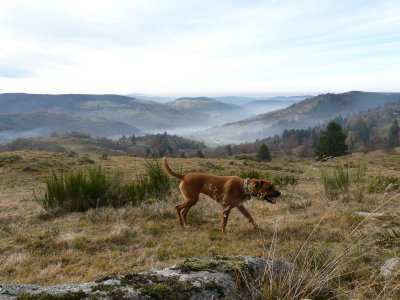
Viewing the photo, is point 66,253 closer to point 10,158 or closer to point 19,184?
point 19,184

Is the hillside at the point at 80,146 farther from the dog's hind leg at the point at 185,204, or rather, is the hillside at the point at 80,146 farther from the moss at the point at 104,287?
the moss at the point at 104,287

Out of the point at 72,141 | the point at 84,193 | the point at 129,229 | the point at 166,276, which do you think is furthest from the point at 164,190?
the point at 72,141

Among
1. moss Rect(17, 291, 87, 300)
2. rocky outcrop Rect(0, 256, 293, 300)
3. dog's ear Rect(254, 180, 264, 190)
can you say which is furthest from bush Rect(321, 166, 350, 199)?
moss Rect(17, 291, 87, 300)

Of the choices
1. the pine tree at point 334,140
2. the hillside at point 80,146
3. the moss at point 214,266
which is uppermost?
the moss at point 214,266

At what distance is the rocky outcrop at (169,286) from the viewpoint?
1.51 metres

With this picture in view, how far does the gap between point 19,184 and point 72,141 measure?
151m

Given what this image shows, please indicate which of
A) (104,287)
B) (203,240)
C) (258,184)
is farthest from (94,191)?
(104,287)

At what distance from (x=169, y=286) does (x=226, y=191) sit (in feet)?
11.9

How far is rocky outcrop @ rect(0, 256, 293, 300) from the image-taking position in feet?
4.97

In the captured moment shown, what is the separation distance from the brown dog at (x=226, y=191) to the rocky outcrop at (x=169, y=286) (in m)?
2.79

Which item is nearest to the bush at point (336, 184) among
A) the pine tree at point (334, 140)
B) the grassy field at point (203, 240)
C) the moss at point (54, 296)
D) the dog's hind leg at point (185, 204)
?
the grassy field at point (203, 240)

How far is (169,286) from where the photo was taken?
171cm

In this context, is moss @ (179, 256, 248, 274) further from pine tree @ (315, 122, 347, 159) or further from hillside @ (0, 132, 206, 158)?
hillside @ (0, 132, 206, 158)

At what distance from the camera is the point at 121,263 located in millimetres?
3645
